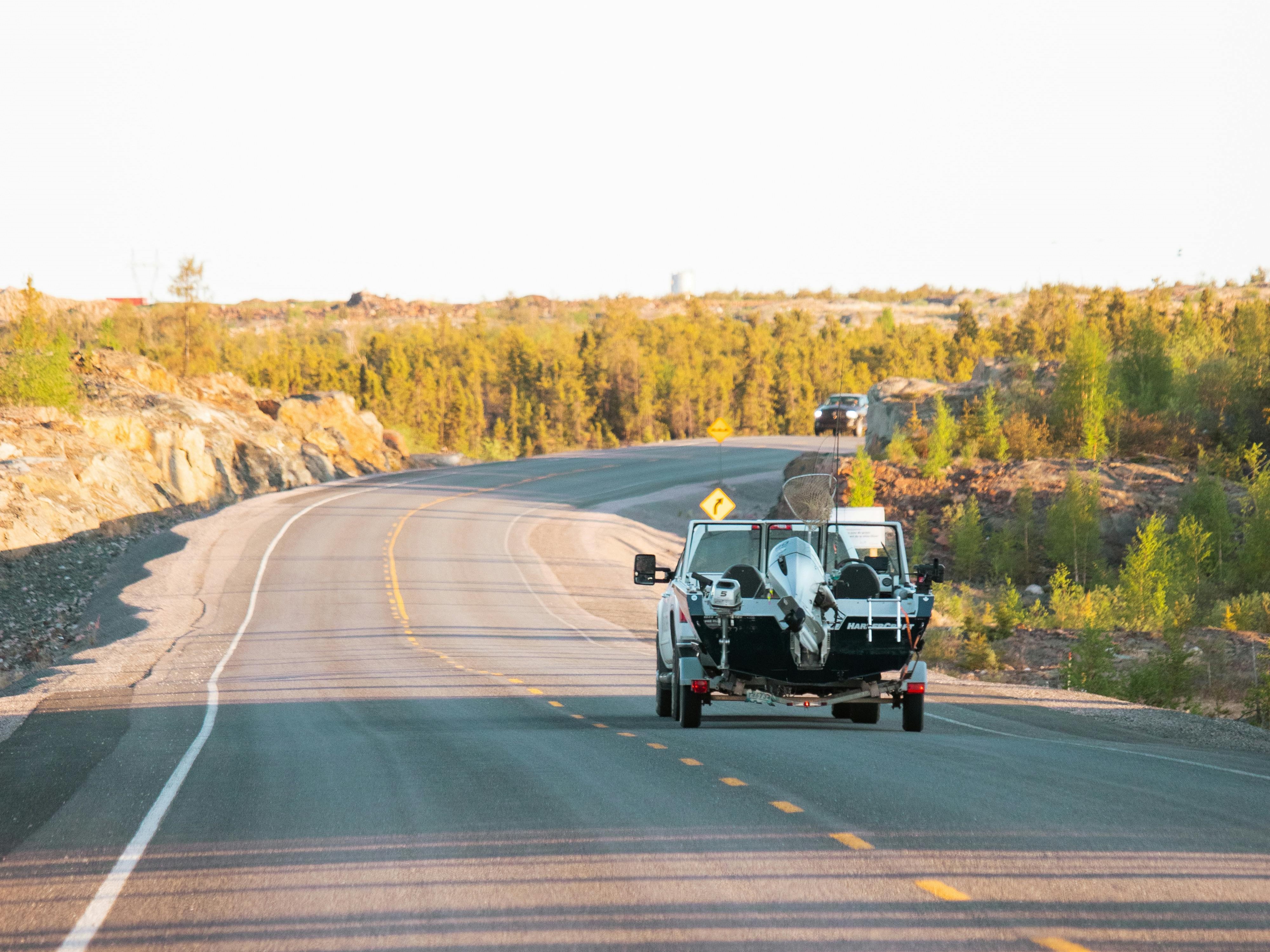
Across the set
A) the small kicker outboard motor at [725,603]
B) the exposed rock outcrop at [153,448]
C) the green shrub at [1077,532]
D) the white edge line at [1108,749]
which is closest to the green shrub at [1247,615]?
the green shrub at [1077,532]

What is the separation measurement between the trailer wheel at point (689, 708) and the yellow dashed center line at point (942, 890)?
5869 mm

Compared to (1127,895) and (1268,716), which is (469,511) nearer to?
(1268,716)

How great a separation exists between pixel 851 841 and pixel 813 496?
551 cm

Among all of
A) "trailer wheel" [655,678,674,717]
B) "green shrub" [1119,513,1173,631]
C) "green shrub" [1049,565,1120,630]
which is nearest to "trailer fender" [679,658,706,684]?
"trailer wheel" [655,678,674,717]

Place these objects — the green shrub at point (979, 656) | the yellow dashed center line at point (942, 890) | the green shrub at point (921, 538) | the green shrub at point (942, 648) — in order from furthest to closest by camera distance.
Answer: the green shrub at point (921, 538) < the green shrub at point (942, 648) < the green shrub at point (979, 656) < the yellow dashed center line at point (942, 890)

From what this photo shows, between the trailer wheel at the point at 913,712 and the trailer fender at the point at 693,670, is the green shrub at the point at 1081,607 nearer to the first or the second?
the trailer wheel at the point at 913,712

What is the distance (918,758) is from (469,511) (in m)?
38.5

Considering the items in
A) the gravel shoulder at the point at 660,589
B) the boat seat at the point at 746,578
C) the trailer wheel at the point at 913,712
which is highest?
the boat seat at the point at 746,578

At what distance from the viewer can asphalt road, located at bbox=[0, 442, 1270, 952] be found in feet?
18.4

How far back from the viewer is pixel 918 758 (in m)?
10.2

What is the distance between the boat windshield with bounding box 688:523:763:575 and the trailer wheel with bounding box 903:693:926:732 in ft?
6.65

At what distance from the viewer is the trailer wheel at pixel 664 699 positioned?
44.1 feet

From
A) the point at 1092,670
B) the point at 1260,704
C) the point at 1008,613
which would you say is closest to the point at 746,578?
the point at 1260,704

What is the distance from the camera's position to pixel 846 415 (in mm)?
59312
